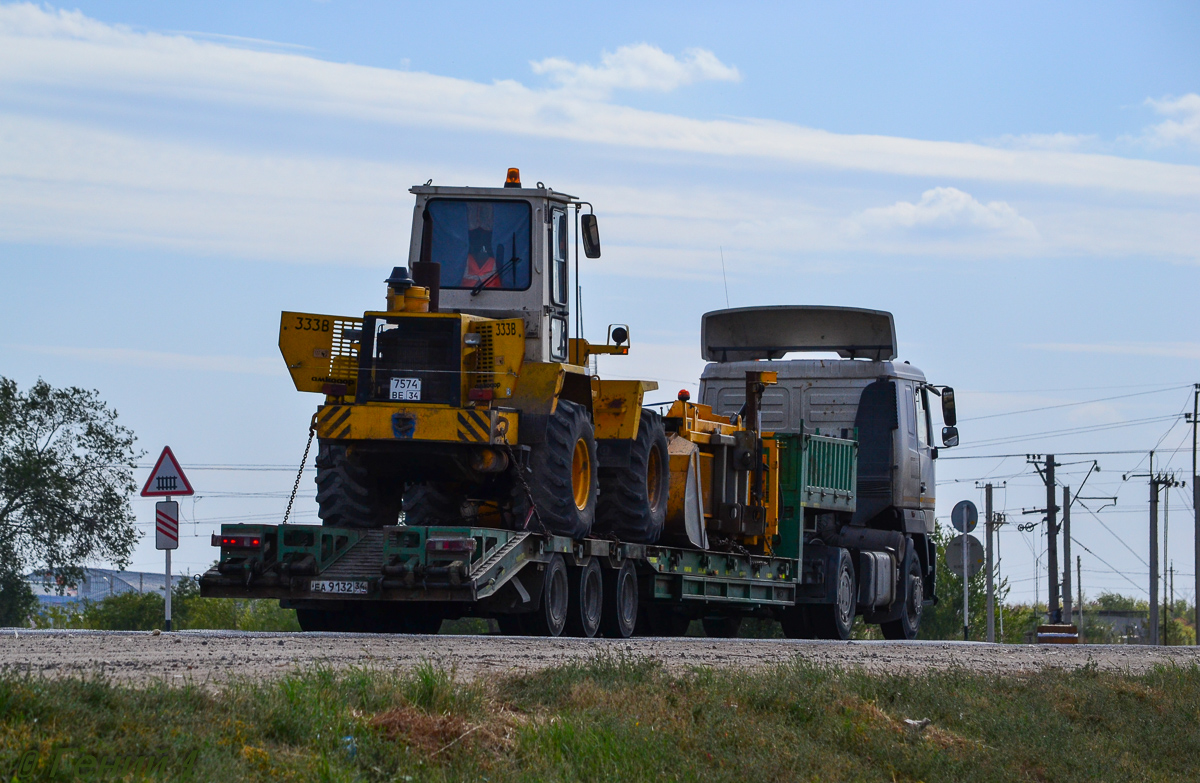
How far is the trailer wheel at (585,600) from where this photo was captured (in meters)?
15.3

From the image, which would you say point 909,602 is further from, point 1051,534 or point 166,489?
point 1051,534

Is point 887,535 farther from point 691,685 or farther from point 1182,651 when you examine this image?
point 691,685

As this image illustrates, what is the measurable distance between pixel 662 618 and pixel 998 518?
1917 inches

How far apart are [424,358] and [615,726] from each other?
7.00 metres

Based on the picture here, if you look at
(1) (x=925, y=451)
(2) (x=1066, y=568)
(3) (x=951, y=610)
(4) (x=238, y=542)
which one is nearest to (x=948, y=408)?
(1) (x=925, y=451)

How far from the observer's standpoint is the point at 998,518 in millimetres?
67375

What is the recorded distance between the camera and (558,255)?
52.5ft

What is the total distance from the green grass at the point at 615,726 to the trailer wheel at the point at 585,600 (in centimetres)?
416

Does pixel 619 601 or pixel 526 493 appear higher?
pixel 526 493

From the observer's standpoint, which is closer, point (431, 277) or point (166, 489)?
point (431, 277)

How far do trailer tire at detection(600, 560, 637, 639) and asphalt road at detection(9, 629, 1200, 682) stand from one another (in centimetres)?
92

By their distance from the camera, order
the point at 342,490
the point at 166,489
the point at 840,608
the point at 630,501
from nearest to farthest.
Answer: the point at 342,490 < the point at 630,501 < the point at 166,489 < the point at 840,608

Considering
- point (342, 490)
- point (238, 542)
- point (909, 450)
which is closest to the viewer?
point (238, 542)

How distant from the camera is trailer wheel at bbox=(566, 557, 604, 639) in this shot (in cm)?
1530
